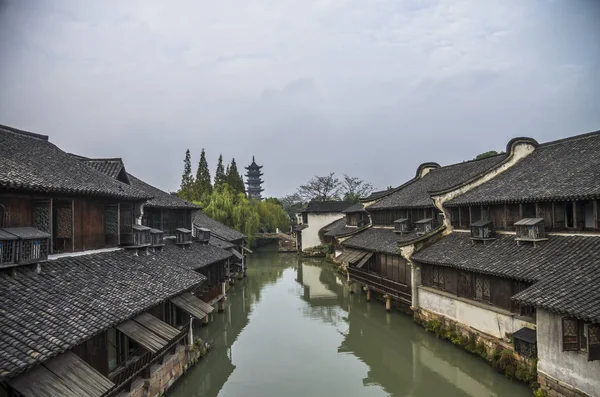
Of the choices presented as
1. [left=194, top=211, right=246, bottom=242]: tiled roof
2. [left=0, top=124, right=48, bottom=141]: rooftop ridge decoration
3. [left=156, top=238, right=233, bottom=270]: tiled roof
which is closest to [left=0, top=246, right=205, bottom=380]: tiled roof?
[left=156, top=238, right=233, bottom=270]: tiled roof

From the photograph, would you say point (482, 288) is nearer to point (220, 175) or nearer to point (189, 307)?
point (189, 307)

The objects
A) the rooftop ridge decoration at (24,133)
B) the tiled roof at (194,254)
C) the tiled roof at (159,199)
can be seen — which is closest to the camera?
the rooftop ridge decoration at (24,133)

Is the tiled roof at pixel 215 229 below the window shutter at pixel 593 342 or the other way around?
the other way around

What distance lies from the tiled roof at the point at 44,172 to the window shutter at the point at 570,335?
541 inches

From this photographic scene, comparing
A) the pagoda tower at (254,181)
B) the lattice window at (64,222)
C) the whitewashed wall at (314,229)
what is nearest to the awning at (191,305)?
the lattice window at (64,222)

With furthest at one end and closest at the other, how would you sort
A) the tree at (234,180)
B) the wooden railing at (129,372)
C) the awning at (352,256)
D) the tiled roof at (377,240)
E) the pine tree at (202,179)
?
1. the tree at (234,180)
2. the pine tree at (202,179)
3. the awning at (352,256)
4. the tiled roof at (377,240)
5. the wooden railing at (129,372)

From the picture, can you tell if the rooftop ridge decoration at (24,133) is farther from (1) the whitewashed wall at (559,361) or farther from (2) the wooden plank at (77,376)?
(1) the whitewashed wall at (559,361)

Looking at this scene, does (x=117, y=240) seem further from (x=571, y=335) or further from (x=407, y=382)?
(x=571, y=335)

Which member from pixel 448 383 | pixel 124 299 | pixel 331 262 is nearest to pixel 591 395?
pixel 448 383

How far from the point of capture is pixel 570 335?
35.0 feet

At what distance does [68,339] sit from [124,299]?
2923 millimetres

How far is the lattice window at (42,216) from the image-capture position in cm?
1123

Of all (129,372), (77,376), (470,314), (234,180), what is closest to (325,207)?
(234,180)

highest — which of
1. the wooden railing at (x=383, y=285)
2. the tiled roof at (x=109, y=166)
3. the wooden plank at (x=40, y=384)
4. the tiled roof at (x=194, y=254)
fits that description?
the tiled roof at (x=109, y=166)
